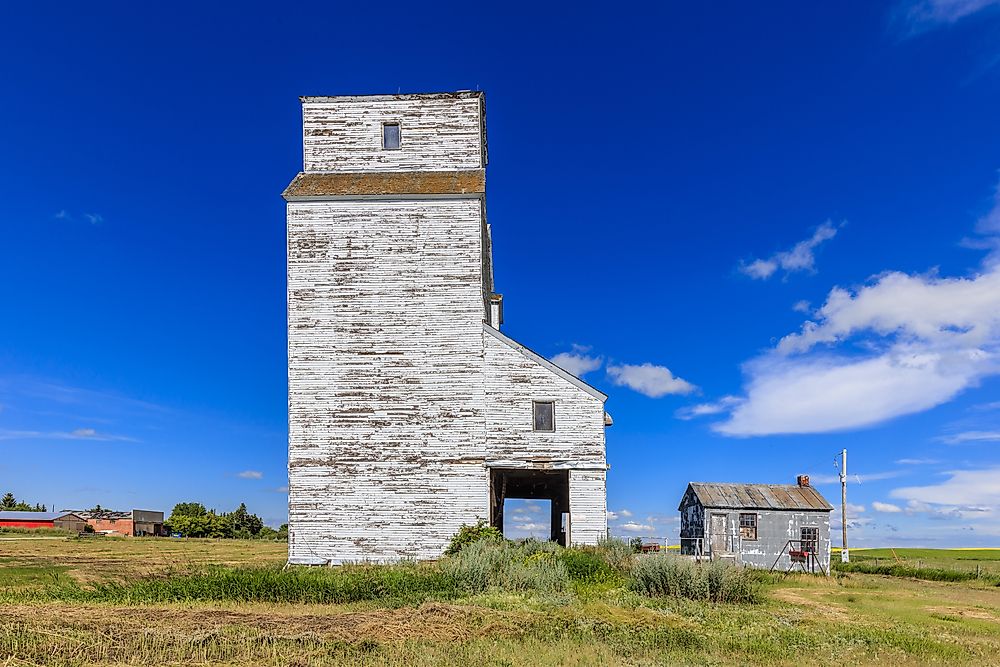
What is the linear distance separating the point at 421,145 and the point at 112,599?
683 inches

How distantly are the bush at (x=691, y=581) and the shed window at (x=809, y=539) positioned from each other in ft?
62.0

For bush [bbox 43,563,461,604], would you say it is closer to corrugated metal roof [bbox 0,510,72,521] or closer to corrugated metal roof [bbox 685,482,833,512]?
corrugated metal roof [bbox 685,482,833,512]

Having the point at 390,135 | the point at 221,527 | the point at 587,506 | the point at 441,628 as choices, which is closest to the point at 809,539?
the point at 587,506

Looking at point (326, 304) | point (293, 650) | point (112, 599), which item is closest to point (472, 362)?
point (326, 304)

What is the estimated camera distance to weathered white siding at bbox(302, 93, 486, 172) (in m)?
27.2

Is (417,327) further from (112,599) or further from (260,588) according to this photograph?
(112,599)

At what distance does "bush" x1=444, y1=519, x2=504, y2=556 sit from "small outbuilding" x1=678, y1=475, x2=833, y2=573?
1469 cm

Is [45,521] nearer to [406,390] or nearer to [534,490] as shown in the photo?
[534,490]

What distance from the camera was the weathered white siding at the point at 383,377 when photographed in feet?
81.4

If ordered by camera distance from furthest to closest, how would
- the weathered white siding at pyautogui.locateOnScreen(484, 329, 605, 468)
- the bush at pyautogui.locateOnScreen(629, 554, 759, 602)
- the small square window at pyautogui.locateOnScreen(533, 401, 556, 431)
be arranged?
the small square window at pyautogui.locateOnScreen(533, 401, 556, 431)
the weathered white siding at pyautogui.locateOnScreen(484, 329, 605, 468)
the bush at pyautogui.locateOnScreen(629, 554, 759, 602)

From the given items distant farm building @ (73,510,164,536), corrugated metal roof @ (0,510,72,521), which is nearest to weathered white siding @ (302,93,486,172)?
distant farm building @ (73,510,164,536)

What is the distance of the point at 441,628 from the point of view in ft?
39.1

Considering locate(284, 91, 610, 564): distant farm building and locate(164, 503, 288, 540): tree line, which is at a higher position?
locate(284, 91, 610, 564): distant farm building

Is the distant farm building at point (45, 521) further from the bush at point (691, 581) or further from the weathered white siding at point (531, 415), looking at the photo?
the bush at point (691, 581)
